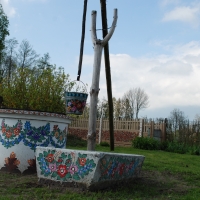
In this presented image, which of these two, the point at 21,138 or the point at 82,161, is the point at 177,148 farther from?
the point at 82,161

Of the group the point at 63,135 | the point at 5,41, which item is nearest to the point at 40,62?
the point at 5,41

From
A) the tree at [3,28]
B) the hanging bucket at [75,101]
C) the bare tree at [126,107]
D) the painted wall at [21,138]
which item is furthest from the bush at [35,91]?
the bare tree at [126,107]

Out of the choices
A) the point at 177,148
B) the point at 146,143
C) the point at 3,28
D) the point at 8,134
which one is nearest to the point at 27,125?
the point at 8,134

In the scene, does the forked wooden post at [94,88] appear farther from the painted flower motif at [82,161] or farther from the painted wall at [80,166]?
the painted flower motif at [82,161]

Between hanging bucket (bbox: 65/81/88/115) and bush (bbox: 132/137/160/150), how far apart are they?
11615 millimetres

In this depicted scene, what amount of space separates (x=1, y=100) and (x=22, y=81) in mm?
1650

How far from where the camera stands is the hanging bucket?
562 centimetres

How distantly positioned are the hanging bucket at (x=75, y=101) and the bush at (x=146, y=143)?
11.6 meters

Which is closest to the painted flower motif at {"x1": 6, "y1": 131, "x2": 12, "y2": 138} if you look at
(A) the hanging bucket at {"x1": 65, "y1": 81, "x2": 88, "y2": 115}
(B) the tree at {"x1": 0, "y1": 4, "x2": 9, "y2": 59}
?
(A) the hanging bucket at {"x1": 65, "y1": 81, "x2": 88, "y2": 115}

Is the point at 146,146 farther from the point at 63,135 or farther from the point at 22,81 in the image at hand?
the point at 63,135

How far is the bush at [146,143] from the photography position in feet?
55.3

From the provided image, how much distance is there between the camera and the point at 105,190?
15.7ft

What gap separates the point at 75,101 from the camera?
5637 mm

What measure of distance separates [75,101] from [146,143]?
11.8 m
